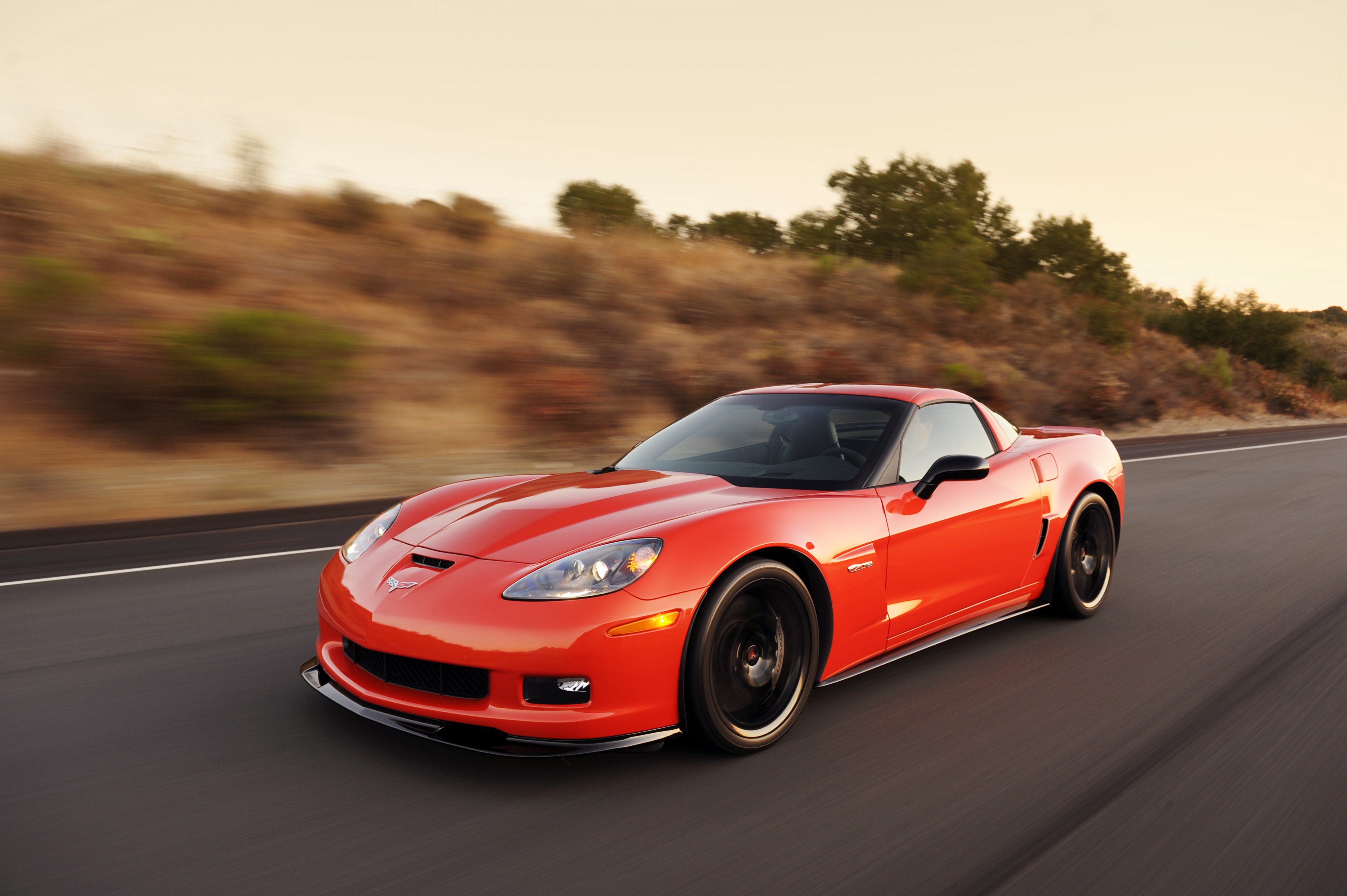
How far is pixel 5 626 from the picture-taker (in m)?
5.11

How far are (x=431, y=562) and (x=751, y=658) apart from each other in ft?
3.90

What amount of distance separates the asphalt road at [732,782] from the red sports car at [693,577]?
0.21 meters

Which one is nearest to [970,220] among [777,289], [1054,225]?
[1054,225]

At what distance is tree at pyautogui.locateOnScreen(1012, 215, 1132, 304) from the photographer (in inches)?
1587

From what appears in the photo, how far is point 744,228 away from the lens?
121ft

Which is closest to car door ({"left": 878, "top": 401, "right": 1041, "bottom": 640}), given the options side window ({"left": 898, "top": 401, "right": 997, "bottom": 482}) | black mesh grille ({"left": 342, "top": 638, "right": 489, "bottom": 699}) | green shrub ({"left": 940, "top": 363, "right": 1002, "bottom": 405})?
side window ({"left": 898, "top": 401, "right": 997, "bottom": 482})

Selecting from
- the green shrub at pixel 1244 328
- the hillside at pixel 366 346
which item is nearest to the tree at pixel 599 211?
the hillside at pixel 366 346

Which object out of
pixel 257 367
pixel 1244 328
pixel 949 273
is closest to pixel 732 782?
pixel 257 367

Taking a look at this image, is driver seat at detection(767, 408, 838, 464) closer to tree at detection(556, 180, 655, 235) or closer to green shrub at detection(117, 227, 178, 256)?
green shrub at detection(117, 227, 178, 256)

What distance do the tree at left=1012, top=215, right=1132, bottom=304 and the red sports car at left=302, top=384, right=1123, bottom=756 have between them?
3827cm

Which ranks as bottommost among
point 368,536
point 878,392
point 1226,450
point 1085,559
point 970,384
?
point 1226,450

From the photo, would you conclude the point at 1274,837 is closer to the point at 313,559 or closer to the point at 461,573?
the point at 461,573

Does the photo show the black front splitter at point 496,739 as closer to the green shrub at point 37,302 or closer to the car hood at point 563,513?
the car hood at point 563,513

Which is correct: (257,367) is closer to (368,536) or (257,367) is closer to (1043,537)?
(368,536)
